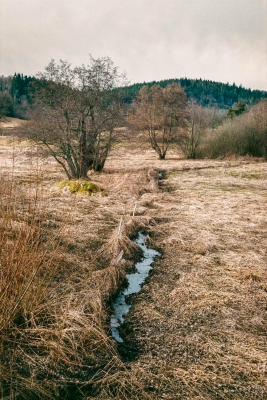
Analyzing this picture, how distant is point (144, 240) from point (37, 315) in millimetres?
3961

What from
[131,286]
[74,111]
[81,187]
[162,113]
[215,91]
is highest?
[215,91]

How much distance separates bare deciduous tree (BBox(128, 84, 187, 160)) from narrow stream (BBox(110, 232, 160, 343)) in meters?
23.0

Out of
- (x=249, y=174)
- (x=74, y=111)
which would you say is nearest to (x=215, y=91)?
(x=249, y=174)

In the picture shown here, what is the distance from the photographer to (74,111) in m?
13.7

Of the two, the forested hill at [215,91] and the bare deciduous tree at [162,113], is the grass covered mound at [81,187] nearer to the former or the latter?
the bare deciduous tree at [162,113]

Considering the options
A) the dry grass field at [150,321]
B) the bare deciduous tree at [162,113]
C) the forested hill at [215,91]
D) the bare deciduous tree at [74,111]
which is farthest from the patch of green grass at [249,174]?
the forested hill at [215,91]

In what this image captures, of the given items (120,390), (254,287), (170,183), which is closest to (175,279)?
(254,287)

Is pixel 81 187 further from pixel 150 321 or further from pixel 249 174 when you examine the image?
pixel 249 174

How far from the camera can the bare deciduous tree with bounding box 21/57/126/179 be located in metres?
12.6

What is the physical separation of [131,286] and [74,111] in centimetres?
1053

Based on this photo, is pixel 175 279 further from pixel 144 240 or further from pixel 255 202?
pixel 255 202

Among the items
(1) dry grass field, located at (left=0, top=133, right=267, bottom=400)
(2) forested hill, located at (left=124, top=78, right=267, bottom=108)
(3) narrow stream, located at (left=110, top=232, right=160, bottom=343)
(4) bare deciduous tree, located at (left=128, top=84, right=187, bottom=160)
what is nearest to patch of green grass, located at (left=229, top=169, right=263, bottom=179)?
(4) bare deciduous tree, located at (left=128, top=84, right=187, bottom=160)

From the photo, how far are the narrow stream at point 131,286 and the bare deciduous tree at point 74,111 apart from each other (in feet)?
21.9

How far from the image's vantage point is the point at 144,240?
7254 mm
